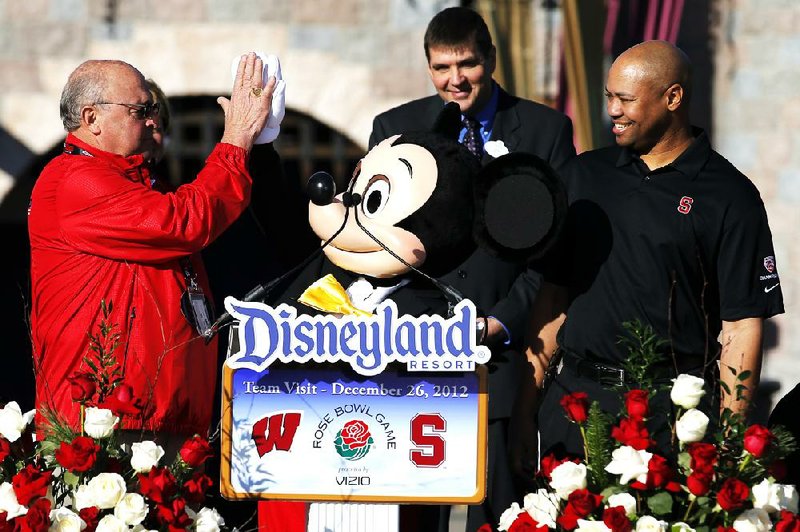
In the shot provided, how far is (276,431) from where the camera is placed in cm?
377

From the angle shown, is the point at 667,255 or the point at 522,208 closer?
the point at 522,208

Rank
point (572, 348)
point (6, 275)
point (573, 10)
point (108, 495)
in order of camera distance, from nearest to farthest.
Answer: point (108, 495) < point (572, 348) < point (573, 10) < point (6, 275)

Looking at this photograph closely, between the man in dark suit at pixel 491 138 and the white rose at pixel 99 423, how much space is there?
119cm

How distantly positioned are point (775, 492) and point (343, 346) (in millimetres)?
1066

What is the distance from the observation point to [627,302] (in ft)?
13.6

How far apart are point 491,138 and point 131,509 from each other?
1.80 meters

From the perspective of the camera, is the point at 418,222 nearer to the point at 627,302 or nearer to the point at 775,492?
the point at 627,302

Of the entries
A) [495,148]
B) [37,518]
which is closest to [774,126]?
[495,148]

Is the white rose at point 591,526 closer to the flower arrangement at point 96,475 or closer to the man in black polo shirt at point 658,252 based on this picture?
the man in black polo shirt at point 658,252

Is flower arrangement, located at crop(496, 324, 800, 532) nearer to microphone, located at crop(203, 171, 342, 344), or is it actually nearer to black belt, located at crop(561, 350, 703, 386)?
black belt, located at crop(561, 350, 703, 386)

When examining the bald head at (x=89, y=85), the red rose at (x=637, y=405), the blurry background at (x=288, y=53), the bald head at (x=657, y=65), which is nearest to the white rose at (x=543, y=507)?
the red rose at (x=637, y=405)

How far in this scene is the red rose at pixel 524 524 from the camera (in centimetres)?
358

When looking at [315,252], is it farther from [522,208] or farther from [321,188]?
[522,208]

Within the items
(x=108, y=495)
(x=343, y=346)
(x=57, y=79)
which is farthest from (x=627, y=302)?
(x=57, y=79)
